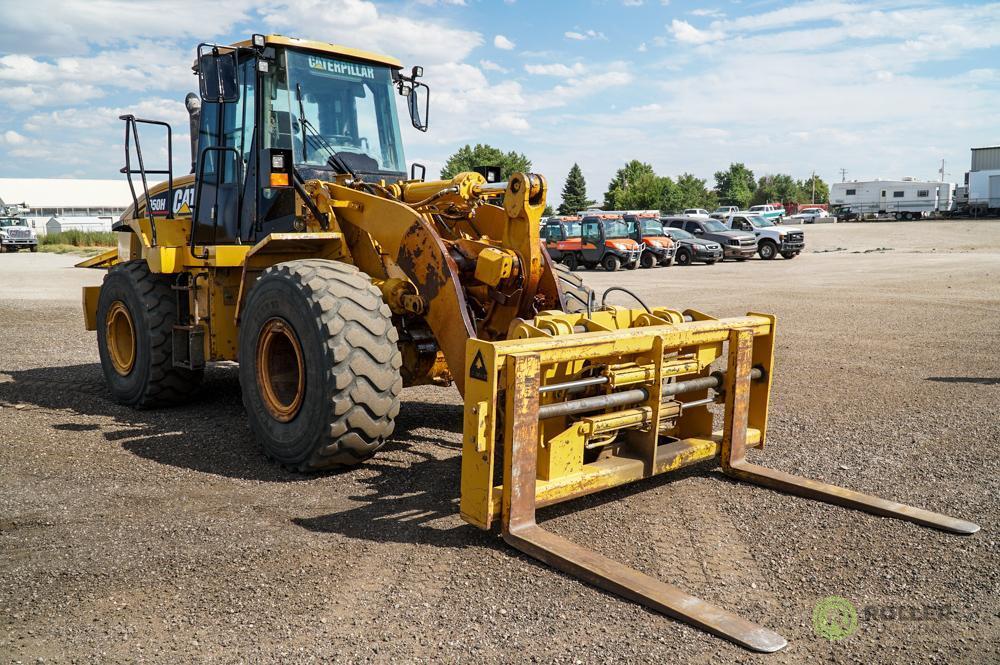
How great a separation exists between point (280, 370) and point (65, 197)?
92106 mm

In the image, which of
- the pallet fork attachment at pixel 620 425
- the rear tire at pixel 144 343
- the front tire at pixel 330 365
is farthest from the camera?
the rear tire at pixel 144 343

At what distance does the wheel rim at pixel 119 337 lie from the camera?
8.20 meters

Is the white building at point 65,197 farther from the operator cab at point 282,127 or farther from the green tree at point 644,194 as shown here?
the operator cab at point 282,127

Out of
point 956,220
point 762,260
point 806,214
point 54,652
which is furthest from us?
point 806,214

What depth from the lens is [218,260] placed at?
6855 millimetres

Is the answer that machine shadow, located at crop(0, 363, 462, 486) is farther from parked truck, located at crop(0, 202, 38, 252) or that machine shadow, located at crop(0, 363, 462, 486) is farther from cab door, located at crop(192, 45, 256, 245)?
parked truck, located at crop(0, 202, 38, 252)

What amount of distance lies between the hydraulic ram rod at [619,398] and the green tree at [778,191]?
126341 millimetres

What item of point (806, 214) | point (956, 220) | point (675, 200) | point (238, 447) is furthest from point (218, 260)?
point (675, 200)

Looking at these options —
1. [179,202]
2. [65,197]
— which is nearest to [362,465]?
[179,202]

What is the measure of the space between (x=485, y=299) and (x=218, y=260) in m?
2.31

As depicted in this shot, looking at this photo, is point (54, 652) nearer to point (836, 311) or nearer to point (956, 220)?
point (836, 311)

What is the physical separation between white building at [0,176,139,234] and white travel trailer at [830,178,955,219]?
68189 mm

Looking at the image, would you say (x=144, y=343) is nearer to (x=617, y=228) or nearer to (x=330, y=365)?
(x=330, y=365)

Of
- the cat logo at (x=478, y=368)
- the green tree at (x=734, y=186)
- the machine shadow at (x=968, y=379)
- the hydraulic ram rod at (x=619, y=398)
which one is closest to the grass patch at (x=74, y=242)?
the machine shadow at (x=968, y=379)
